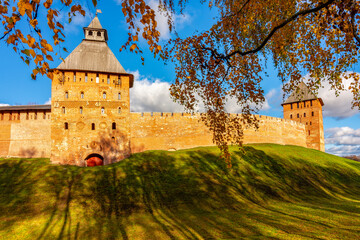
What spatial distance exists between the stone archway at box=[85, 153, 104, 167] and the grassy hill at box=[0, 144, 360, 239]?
85.9 inches

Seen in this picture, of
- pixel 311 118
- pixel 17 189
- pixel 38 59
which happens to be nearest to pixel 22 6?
pixel 38 59

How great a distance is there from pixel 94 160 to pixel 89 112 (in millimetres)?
4635

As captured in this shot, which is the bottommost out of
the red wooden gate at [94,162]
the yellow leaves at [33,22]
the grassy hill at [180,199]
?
the grassy hill at [180,199]

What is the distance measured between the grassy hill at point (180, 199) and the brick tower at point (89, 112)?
76.0 inches

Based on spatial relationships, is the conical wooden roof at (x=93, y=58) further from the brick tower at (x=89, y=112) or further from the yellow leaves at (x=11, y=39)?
the yellow leaves at (x=11, y=39)

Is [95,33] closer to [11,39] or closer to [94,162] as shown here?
[94,162]

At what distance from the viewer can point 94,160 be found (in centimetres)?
2219

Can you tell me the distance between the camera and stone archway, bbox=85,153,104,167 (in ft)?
72.1

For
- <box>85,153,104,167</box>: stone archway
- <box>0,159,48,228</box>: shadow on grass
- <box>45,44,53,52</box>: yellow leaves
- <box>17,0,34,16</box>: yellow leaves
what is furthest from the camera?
<box>85,153,104,167</box>: stone archway

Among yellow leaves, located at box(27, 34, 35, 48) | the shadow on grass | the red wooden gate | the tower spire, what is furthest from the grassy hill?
the tower spire

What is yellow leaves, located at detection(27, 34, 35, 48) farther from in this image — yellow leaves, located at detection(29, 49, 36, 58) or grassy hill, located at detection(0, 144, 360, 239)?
grassy hill, located at detection(0, 144, 360, 239)

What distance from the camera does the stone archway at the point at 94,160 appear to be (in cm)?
2198

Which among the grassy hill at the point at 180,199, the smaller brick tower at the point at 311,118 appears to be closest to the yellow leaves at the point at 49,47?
the grassy hill at the point at 180,199

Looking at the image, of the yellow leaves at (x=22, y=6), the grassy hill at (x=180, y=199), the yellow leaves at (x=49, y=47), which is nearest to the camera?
the yellow leaves at (x=22, y=6)
